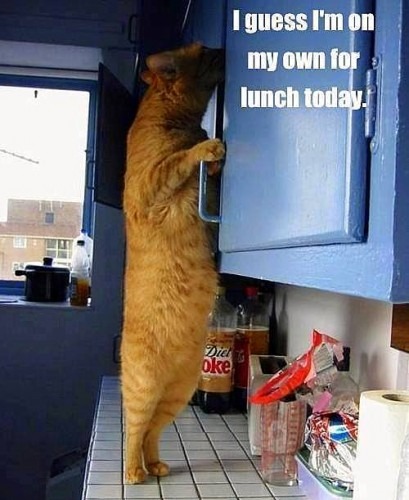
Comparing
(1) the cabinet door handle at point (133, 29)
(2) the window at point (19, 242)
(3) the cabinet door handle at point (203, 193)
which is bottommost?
(2) the window at point (19, 242)

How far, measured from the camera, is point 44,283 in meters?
2.70

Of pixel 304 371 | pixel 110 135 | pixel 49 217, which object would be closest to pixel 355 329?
pixel 304 371

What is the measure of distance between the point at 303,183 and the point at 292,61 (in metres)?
0.15

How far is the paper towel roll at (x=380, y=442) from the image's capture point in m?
0.69

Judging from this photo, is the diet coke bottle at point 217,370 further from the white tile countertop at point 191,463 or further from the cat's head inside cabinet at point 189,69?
the cat's head inside cabinet at point 189,69

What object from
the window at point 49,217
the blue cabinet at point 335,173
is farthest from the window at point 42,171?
the blue cabinet at point 335,173

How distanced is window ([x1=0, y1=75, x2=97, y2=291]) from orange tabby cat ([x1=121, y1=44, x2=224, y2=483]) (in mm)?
1647

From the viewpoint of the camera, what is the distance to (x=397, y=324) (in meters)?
1.05

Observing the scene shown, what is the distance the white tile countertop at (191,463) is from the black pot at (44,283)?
1075mm

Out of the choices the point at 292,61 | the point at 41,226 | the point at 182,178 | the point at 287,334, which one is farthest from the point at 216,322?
the point at 41,226

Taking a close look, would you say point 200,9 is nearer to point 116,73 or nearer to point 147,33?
point 147,33

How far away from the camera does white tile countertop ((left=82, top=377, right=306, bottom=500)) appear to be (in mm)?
1157

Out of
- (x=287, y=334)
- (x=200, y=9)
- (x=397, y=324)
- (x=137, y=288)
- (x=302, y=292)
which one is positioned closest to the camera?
(x=397, y=324)

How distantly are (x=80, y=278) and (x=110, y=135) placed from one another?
1000 millimetres
